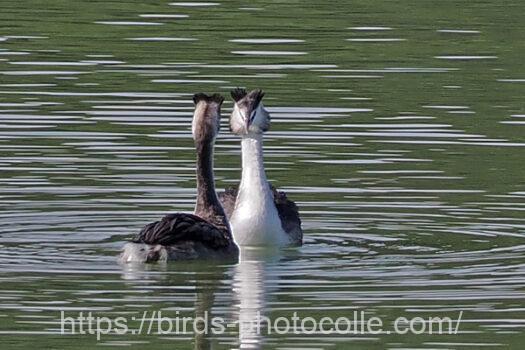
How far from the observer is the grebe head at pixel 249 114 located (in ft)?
53.8

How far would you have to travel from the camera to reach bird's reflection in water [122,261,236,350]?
1324cm

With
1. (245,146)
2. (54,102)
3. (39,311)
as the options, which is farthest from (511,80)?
(39,311)

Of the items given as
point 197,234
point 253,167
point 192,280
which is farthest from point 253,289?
point 253,167

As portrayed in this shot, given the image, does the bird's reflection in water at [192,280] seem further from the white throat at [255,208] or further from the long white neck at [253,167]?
the long white neck at [253,167]

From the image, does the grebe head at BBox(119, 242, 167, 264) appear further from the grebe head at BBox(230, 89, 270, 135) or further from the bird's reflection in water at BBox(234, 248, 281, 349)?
the grebe head at BBox(230, 89, 270, 135)

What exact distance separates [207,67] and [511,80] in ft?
12.4

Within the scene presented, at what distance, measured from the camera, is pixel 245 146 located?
16.6 meters

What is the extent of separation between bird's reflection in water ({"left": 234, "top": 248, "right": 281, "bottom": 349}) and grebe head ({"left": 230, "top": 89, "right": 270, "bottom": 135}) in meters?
1.02

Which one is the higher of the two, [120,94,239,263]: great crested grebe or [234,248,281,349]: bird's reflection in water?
[120,94,239,263]: great crested grebe

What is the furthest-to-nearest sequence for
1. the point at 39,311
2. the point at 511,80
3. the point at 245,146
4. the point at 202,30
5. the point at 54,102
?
the point at 202,30, the point at 511,80, the point at 54,102, the point at 245,146, the point at 39,311

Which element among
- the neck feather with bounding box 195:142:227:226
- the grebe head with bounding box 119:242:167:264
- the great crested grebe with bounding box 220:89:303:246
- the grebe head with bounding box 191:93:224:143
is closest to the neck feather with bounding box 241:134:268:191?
the great crested grebe with bounding box 220:89:303:246

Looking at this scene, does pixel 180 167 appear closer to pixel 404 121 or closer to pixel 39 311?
pixel 404 121

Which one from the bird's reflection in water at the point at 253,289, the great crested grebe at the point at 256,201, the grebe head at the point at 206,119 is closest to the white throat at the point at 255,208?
the great crested grebe at the point at 256,201

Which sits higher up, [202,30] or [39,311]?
[202,30]
